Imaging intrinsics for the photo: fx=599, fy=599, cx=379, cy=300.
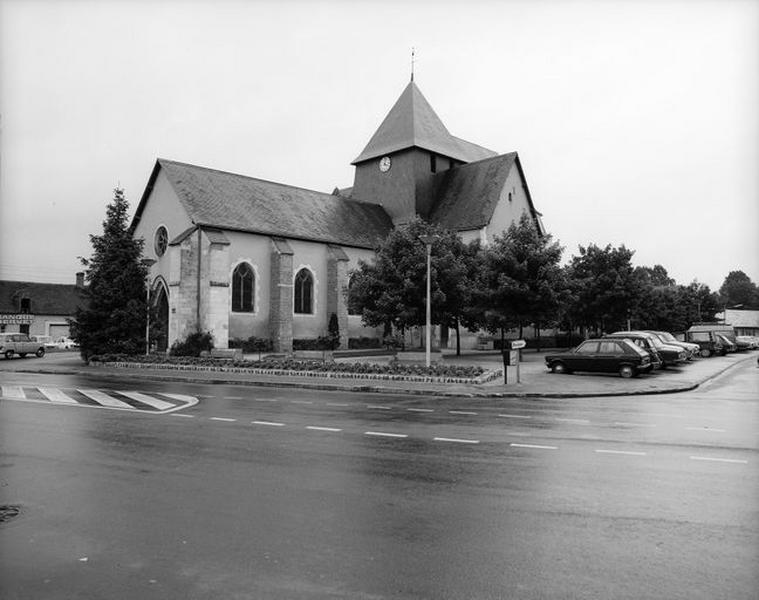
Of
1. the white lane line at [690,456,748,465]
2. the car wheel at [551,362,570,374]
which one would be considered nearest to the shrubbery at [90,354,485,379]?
the car wheel at [551,362,570,374]

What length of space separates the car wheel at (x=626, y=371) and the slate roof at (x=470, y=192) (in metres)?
20.8

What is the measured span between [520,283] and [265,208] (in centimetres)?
1685

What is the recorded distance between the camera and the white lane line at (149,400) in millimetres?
13875

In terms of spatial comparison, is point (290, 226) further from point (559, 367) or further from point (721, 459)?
point (721, 459)

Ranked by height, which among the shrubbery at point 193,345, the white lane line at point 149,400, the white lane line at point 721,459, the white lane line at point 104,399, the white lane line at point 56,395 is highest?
the shrubbery at point 193,345

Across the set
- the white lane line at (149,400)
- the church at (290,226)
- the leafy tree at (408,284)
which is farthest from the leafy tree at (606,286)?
the white lane line at (149,400)

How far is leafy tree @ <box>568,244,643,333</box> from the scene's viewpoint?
39.7 meters

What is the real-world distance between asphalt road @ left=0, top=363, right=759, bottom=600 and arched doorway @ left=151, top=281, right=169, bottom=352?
21455 millimetres

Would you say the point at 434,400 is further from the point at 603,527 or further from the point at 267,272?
the point at 267,272

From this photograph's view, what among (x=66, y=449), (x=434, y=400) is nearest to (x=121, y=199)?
(x=434, y=400)

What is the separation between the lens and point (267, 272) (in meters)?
36.0

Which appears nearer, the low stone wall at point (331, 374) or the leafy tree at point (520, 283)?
the low stone wall at point (331, 374)

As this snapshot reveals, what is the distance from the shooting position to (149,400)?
15.2m

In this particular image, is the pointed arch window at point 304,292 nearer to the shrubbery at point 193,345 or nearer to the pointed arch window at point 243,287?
the pointed arch window at point 243,287
